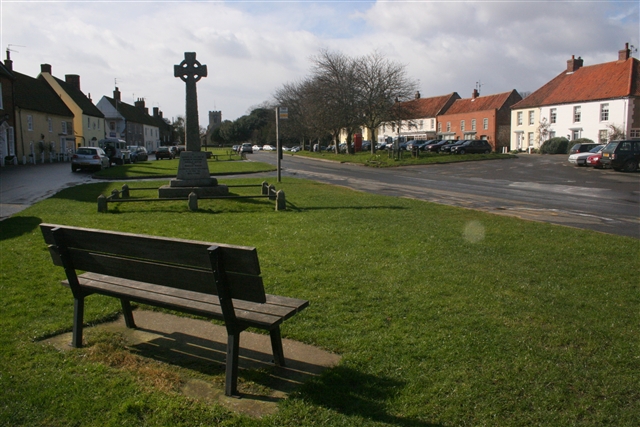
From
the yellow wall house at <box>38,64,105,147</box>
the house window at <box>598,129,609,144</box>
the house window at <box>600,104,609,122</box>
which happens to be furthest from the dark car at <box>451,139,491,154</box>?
the yellow wall house at <box>38,64,105,147</box>

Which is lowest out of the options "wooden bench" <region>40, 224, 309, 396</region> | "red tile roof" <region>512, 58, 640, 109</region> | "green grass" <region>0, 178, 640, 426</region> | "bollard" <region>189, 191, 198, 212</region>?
"green grass" <region>0, 178, 640, 426</region>

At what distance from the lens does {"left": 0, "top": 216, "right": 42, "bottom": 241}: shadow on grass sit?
381 inches

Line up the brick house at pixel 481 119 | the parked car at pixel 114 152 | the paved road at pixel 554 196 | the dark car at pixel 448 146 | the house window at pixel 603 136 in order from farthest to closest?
the brick house at pixel 481 119, the dark car at pixel 448 146, the house window at pixel 603 136, the parked car at pixel 114 152, the paved road at pixel 554 196

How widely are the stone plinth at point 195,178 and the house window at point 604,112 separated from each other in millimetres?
49260

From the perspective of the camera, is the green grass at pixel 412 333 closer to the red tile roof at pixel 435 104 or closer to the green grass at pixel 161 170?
the green grass at pixel 161 170

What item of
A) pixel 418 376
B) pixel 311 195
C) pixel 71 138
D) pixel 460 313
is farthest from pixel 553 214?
pixel 71 138

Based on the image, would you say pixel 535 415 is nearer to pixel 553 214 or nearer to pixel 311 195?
pixel 553 214

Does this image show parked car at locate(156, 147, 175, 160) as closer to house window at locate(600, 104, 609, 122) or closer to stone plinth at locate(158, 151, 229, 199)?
house window at locate(600, 104, 609, 122)

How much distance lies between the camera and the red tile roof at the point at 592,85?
52.2 metres

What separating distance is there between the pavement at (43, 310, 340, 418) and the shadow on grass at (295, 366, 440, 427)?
0.15 meters

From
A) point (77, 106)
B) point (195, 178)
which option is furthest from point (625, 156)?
point (77, 106)

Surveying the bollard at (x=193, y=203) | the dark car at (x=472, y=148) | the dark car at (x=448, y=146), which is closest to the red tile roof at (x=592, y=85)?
the dark car at (x=472, y=148)

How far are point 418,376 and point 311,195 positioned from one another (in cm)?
1270

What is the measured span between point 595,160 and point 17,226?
105ft
